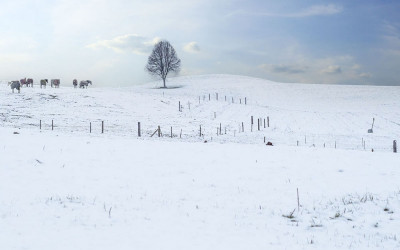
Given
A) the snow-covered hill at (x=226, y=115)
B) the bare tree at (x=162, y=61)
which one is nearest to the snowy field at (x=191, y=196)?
the snow-covered hill at (x=226, y=115)

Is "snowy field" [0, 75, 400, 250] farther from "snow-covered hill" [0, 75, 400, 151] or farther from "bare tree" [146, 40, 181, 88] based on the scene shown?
"bare tree" [146, 40, 181, 88]

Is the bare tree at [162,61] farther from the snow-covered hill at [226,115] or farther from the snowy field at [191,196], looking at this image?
the snowy field at [191,196]

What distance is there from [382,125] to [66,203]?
46.2 metres

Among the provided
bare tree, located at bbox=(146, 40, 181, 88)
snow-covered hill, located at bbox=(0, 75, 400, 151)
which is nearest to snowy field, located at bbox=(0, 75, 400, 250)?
snow-covered hill, located at bbox=(0, 75, 400, 151)

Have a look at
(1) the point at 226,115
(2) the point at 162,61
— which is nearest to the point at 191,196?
(1) the point at 226,115

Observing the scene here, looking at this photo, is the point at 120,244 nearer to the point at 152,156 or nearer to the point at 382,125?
the point at 152,156

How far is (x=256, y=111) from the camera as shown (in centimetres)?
5725

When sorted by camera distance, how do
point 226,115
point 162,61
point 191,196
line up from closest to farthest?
1. point 191,196
2. point 226,115
3. point 162,61

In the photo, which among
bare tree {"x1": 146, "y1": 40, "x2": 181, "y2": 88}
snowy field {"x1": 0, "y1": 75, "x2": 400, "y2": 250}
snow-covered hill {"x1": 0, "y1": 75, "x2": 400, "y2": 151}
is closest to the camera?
snowy field {"x1": 0, "y1": 75, "x2": 400, "y2": 250}

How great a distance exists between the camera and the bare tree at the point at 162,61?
9262 centimetres

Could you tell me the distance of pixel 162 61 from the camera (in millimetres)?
92812

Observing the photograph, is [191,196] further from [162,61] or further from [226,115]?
[162,61]

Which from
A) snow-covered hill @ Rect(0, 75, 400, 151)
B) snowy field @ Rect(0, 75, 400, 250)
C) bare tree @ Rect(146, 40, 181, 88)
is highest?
bare tree @ Rect(146, 40, 181, 88)

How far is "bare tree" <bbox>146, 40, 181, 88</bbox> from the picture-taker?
9262 centimetres
